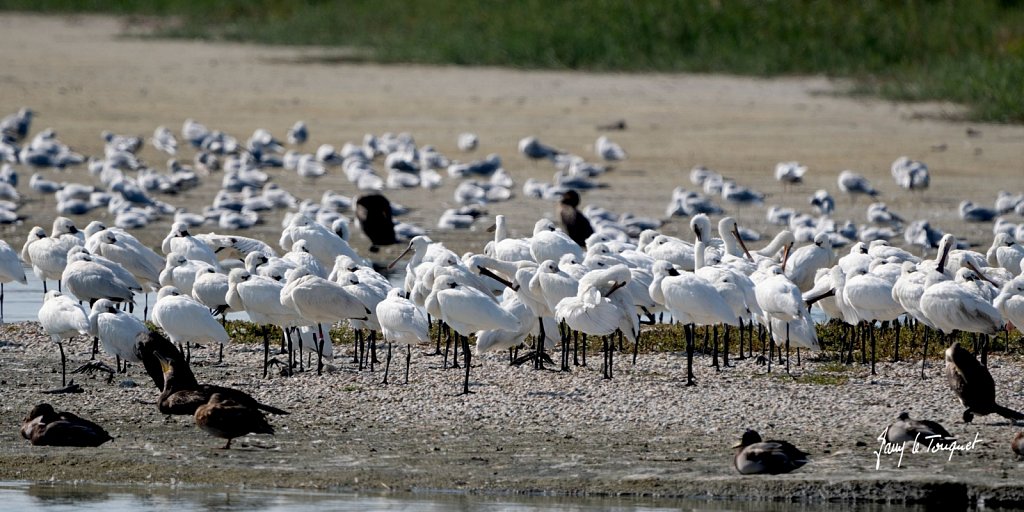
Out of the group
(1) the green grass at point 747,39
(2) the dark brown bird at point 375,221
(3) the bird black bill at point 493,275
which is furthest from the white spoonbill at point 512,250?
(1) the green grass at point 747,39

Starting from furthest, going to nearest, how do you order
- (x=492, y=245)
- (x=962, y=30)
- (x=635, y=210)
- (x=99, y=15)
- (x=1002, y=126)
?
(x=99, y=15)
(x=962, y=30)
(x=1002, y=126)
(x=635, y=210)
(x=492, y=245)

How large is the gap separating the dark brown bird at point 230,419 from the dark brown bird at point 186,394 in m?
0.25

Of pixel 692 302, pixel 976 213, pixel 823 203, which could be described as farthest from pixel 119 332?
pixel 976 213

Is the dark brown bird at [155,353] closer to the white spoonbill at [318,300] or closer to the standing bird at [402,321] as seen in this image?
the white spoonbill at [318,300]

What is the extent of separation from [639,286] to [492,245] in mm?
2319

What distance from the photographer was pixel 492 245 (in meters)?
14.3

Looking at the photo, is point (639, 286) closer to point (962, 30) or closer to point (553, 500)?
point (553, 500)

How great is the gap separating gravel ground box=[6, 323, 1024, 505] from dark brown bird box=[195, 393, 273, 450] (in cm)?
15

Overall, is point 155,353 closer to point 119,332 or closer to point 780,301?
point 119,332

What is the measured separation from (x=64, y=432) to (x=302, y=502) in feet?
5.78

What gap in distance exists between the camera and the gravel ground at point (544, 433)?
8.75 m

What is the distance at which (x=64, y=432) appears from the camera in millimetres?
9422

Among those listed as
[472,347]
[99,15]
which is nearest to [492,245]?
[472,347]

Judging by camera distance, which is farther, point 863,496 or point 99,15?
point 99,15
